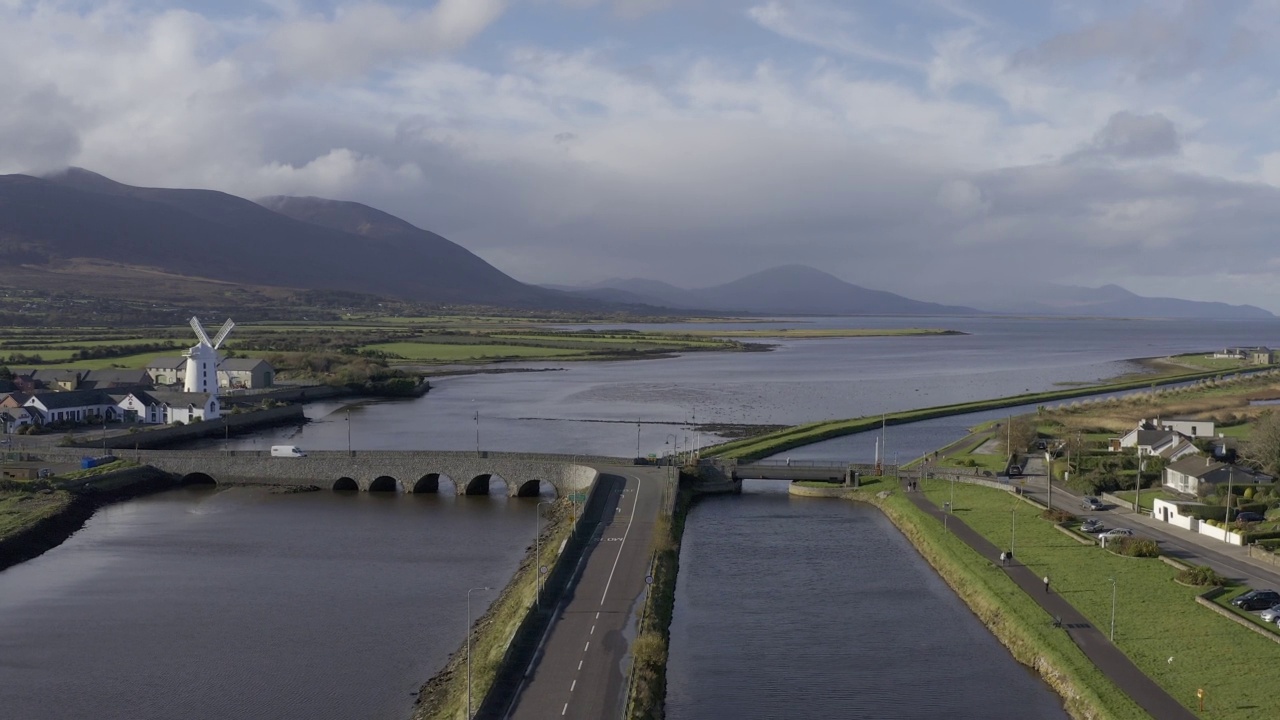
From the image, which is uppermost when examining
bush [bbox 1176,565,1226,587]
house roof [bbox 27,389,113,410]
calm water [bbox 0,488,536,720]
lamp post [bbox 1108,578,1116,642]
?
house roof [bbox 27,389,113,410]

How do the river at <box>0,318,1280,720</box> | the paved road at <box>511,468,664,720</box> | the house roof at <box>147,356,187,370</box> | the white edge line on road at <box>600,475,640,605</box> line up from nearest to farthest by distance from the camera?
the paved road at <box>511,468,664,720</box> → the river at <box>0,318,1280,720</box> → the white edge line on road at <box>600,475,640,605</box> → the house roof at <box>147,356,187,370</box>

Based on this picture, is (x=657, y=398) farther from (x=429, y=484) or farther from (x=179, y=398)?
(x=429, y=484)

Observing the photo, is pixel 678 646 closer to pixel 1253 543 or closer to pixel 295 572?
pixel 295 572

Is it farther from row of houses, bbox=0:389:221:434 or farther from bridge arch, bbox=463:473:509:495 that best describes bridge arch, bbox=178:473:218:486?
row of houses, bbox=0:389:221:434

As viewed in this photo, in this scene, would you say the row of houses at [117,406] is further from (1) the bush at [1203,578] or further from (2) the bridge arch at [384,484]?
(1) the bush at [1203,578]

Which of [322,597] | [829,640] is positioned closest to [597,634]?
[829,640]

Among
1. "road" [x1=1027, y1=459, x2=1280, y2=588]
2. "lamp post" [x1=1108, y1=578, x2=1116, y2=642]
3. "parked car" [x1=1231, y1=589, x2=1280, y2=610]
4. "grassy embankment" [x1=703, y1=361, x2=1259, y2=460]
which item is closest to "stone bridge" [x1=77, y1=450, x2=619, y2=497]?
"grassy embankment" [x1=703, y1=361, x2=1259, y2=460]
